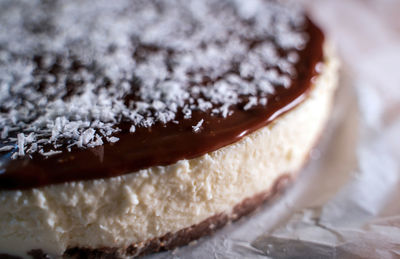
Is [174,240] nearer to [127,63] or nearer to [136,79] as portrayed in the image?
[136,79]

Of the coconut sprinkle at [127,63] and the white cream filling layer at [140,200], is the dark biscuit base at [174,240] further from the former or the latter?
the coconut sprinkle at [127,63]

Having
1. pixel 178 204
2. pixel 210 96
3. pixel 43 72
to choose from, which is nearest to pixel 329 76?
pixel 210 96

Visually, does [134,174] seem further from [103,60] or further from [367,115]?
[367,115]

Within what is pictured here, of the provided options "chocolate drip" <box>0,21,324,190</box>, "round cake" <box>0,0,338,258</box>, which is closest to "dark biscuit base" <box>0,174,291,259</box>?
"round cake" <box>0,0,338,258</box>

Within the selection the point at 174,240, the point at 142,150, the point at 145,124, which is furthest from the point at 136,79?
the point at 174,240

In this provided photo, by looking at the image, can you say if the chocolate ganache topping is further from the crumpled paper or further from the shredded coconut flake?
the crumpled paper

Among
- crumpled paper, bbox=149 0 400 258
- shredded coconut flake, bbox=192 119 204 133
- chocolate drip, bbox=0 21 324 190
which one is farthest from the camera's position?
crumpled paper, bbox=149 0 400 258

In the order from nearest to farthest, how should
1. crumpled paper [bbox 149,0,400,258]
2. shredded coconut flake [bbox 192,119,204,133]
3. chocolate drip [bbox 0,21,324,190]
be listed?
1. chocolate drip [bbox 0,21,324,190]
2. shredded coconut flake [bbox 192,119,204,133]
3. crumpled paper [bbox 149,0,400,258]
